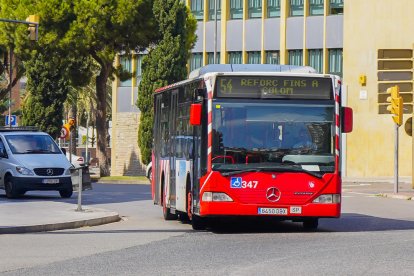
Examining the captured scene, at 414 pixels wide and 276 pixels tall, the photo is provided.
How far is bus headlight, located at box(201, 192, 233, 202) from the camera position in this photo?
2197 centimetres

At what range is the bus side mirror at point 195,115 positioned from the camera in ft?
71.8

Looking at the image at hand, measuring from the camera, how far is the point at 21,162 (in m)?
36.2

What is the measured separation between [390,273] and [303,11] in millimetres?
54153

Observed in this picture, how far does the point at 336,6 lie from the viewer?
66.8 metres

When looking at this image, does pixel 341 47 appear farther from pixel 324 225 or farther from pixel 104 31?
pixel 324 225

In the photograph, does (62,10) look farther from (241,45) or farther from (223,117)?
(223,117)

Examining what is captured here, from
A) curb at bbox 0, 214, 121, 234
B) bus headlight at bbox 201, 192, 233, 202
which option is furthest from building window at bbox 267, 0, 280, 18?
bus headlight at bbox 201, 192, 233, 202

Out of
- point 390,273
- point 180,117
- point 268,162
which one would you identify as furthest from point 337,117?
point 390,273

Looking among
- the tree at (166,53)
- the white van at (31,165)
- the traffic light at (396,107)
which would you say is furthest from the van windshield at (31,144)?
the tree at (166,53)

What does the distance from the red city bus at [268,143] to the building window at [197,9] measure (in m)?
49.9

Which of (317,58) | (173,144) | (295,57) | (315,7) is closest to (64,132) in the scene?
(295,57)

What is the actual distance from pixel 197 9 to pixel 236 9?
8.88ft

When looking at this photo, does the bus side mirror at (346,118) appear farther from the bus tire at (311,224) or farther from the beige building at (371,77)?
the beige building at (371,77)

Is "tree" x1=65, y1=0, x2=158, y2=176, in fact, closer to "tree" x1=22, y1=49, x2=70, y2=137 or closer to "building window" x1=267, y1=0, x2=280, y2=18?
"tree" x1=22, y1=49, x2=70, y2=137
